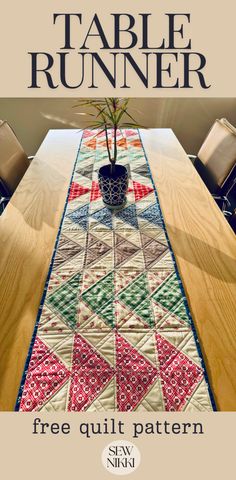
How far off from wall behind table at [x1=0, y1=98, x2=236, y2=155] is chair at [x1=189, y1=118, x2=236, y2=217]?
1004 millimetres

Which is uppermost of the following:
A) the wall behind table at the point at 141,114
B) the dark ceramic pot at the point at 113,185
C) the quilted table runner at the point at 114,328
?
the wall behind table at the point at 141,114

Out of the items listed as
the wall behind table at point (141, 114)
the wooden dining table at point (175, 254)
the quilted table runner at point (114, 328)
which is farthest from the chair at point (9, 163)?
the wall behind table at point (141, 114)

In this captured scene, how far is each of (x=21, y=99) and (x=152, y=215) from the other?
6.30 feet

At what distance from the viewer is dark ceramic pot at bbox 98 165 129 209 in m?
1.22

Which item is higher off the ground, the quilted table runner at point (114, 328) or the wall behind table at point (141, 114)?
the wall behind table at point (141, 114)

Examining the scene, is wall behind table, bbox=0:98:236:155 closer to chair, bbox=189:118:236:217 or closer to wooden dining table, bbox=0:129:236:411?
chair, bbox=189:118:236:217

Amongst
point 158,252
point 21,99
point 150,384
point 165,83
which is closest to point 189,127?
point 165,83

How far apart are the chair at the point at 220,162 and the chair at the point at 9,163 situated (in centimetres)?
93

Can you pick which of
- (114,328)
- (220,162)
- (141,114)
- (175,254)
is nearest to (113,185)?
(175,254)

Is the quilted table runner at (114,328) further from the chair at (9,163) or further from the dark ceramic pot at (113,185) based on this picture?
the chair at (9,163)

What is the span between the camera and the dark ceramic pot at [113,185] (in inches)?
→ 48.1

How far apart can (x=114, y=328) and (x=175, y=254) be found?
1.05 feet

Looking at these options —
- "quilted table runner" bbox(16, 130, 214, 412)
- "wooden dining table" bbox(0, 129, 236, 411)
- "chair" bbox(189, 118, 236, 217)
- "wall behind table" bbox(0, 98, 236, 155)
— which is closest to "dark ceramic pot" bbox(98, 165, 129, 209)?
"quilted table runner" bbox(16, 130, 214, 412)

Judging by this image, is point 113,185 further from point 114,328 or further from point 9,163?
point 9,163
